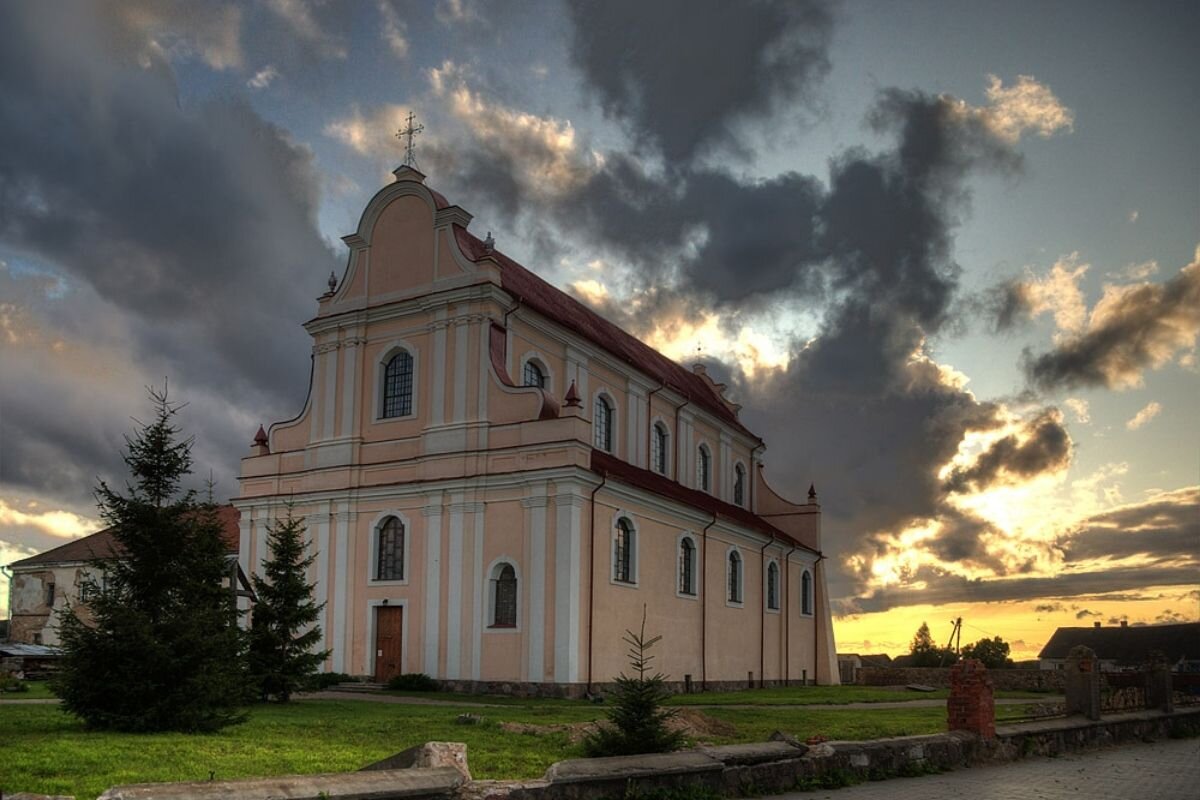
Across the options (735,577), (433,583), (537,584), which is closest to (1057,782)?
(537,584)

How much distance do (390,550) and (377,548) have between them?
16.1 inches

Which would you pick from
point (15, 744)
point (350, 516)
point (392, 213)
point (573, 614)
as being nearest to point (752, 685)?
point (573, 614)

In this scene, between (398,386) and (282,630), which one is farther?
(398,386)

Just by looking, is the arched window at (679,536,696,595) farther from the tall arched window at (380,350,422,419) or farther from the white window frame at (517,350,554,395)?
the tall arched window at (380,350,422,419)

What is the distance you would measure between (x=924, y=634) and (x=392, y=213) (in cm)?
7850

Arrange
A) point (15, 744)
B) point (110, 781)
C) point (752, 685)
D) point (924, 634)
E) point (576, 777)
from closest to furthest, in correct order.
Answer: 1. point (576, 777)
2. point (110, 781)
3. point (15, 744)
4. point (752, 685)
5. point (924, 634)

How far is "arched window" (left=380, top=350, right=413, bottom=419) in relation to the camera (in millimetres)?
33062

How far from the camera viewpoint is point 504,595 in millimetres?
30219

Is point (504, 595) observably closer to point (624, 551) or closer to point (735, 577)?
point (624, 551)

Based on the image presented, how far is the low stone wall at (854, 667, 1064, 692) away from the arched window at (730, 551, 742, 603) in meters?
8.67

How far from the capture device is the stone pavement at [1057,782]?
12.3 meters

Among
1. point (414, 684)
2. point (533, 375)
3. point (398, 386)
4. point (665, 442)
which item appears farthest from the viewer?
point (665, 442)

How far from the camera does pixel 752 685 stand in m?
39.5

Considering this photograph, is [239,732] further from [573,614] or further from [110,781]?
[573,614]
